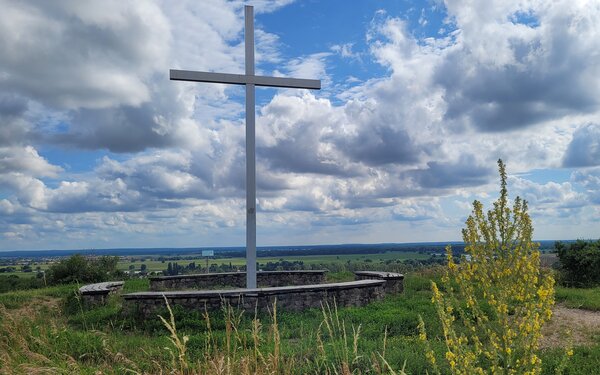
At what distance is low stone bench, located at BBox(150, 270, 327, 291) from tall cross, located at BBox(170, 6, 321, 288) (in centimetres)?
463

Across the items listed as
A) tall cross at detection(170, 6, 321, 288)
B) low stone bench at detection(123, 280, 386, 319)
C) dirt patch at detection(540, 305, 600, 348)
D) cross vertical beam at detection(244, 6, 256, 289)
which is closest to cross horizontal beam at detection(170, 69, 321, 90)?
tall cross at detection(170, 6, 321, 288)

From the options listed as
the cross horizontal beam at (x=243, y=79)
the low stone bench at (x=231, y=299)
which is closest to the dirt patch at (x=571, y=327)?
the low stone bench at (x=231, y=299)

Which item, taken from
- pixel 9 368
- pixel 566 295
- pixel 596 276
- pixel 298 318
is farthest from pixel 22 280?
pixel 596 276

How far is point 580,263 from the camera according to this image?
14984 millimetres

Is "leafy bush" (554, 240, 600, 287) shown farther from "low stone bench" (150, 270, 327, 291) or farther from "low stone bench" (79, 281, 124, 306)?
"low stone bench" (79, 281, 124, 306)

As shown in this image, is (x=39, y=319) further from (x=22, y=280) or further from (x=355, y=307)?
(x=22, y=280)

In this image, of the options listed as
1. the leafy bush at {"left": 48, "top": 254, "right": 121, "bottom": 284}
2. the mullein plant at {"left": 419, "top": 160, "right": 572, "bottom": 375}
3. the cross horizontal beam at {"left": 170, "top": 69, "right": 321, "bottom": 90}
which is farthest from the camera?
the leafy bush at {"left": 48, "top": 254, "right": 121, "bottom": 284}

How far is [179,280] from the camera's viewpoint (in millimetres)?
15336

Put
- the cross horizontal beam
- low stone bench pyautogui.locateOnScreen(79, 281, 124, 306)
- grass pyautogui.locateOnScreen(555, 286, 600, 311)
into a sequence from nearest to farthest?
the cross horizontal beam → grass pyautogui.locateOnScreen(555, 286, 600, 311) → low stone bench pyautogui.locateOnScreen(79, 281, 124, 306)

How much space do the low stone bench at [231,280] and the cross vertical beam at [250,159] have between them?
4608mm

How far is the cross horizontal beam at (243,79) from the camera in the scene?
11.1 meters

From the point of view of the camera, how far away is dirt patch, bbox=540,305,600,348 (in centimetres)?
863

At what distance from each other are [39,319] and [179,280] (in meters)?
6.27

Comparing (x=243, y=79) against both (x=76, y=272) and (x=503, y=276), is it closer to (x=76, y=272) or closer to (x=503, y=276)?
(x=503, y=276)
